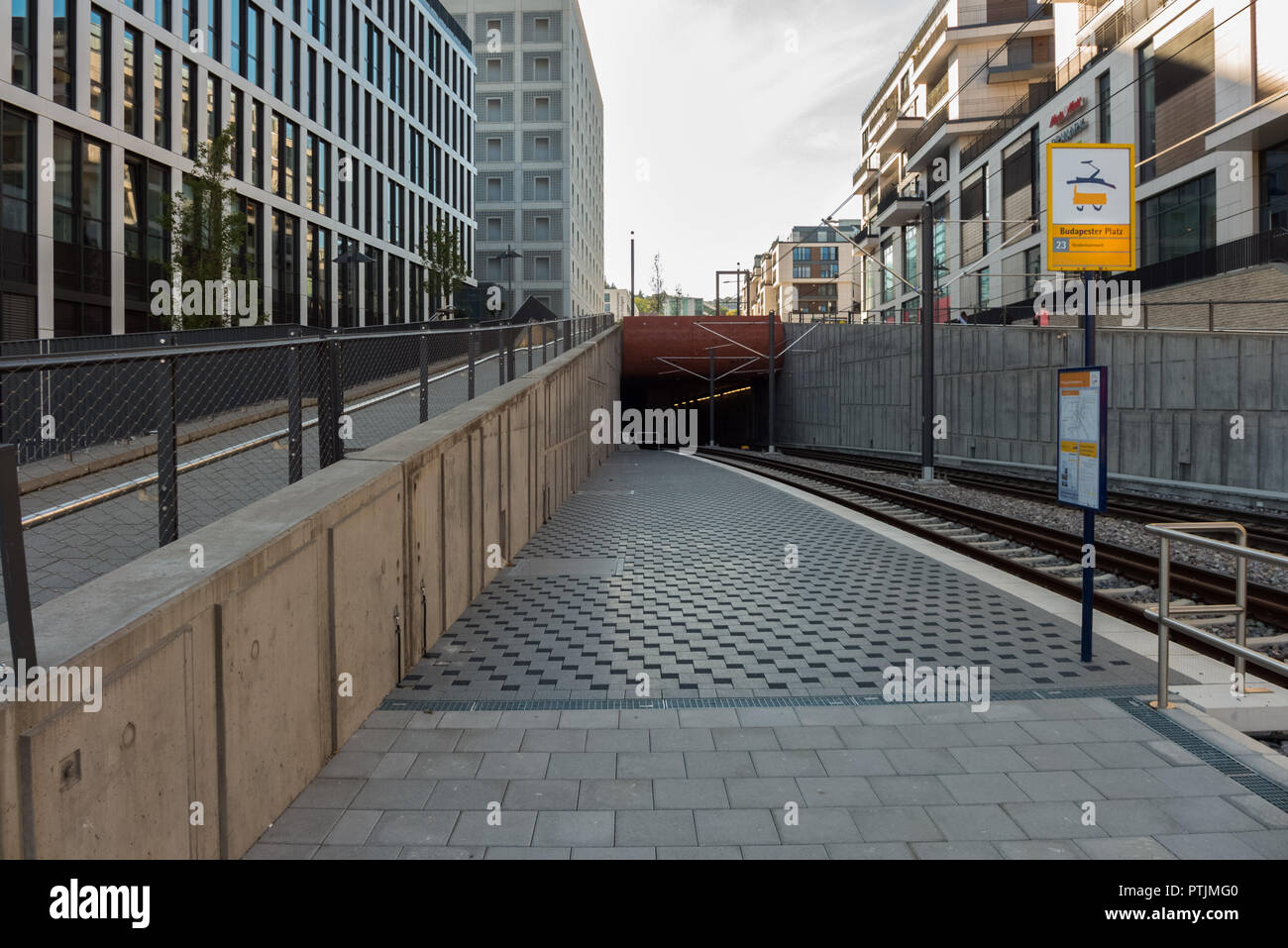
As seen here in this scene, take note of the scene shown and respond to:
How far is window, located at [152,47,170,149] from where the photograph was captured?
24656 mm

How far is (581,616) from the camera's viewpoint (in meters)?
7.82

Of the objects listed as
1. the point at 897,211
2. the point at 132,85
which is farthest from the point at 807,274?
the point at 132,85

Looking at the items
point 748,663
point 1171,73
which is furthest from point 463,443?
point 1171,73

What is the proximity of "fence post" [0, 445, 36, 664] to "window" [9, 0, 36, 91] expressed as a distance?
22884 mm

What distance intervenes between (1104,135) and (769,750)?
113ft

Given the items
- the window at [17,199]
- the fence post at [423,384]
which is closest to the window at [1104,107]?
the fence post at [423,384]

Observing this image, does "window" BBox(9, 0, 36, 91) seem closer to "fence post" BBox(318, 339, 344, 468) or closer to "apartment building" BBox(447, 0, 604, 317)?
"fence post" BBox(318, 339, 344, 468)

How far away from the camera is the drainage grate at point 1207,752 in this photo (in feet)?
13.5

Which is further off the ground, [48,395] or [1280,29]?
[1280,29]

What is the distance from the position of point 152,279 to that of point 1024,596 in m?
24.1

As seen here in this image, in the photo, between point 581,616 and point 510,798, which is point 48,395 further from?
point 581,616

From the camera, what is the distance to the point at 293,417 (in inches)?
206

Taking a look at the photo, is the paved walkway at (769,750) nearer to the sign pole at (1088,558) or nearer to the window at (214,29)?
the sign pole at (1088,558)

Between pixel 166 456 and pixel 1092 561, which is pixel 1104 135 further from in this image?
pixel 166 456
